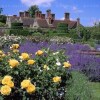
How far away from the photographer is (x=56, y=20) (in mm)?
83188

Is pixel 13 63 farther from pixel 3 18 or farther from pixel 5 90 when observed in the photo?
pixel 3 18

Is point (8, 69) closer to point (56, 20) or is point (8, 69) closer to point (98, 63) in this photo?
point (98, 63)

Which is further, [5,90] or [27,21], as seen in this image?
[27,21]

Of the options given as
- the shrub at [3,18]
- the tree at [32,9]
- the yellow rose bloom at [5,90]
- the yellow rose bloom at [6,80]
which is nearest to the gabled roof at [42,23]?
the shrub at [3,18]

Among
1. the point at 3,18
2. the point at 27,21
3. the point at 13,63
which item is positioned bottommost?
the point at 27,21

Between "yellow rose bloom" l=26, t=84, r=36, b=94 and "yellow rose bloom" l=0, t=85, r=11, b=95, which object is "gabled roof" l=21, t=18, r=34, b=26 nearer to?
"yellow rose bloom" l=26, t=84, r=36, b=94

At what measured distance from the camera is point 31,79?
585cm

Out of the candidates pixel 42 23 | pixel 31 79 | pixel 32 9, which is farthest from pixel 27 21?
pixel 31 79

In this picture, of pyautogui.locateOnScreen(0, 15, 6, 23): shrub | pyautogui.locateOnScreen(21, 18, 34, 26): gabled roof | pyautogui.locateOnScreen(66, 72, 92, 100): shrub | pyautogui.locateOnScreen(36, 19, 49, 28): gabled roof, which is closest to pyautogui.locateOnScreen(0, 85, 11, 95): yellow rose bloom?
pyautogui.locateOnScreen(66, 72, 92, 100): shrub

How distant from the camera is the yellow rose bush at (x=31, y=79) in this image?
18.0 ft

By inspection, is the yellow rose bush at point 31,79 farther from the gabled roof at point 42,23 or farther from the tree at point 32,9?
the tree at point 32,9

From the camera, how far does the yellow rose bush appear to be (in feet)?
18.0

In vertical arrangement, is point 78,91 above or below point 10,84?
below

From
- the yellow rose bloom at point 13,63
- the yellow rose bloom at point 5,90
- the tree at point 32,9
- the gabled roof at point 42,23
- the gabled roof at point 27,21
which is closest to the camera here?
the yellow rose bloom at point 5,90
